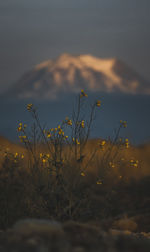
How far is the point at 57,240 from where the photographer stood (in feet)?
10.0

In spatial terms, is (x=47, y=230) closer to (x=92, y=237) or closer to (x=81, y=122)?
(x=92, y=237)

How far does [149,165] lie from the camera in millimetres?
18250

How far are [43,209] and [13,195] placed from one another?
2.08 meters

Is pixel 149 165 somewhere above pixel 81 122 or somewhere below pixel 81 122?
above

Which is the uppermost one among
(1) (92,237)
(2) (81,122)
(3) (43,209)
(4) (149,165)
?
(4) (149,165)

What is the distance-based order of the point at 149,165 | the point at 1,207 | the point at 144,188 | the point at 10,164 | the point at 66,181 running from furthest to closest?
the point at 149,165 < the point at 144,188 < the point at 10,164 < the point at 1,207 < the point at 66,181

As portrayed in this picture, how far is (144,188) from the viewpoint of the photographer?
1416cm

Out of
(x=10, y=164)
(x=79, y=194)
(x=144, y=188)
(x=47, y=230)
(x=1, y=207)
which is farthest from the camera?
(x=144, y=188)

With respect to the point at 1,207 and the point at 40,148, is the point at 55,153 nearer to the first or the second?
the point at 40,148

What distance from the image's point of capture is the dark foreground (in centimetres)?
291

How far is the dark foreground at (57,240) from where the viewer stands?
291cm

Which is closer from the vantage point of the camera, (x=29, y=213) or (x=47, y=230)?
(x=47, y=230)

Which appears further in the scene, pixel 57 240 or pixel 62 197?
pixel 62 197

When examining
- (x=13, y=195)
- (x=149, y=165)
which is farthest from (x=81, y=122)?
(x=149, y=165)
